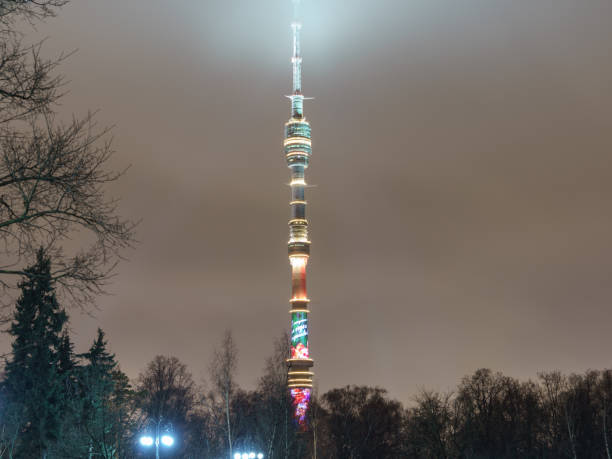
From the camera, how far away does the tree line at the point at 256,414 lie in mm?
47406

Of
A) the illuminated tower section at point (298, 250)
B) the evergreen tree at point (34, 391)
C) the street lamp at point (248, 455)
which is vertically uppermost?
the illuminated tower section at point (298, 250)

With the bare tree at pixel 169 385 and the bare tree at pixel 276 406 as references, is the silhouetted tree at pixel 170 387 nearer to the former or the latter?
the bare tree at pixel 169 385

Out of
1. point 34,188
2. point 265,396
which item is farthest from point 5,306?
point 265,396

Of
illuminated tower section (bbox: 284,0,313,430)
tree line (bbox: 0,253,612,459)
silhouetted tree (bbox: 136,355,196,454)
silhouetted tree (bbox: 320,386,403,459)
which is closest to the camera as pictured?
tree line (bbox: 0,253,612,459)

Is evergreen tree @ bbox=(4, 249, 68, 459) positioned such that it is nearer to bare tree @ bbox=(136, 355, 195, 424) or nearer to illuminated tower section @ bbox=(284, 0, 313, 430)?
bare tree @ bbox=(136, 355, 195, 424)

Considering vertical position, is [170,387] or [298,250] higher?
[298,250]

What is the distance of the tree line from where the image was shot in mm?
47406

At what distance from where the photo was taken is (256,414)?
222ft

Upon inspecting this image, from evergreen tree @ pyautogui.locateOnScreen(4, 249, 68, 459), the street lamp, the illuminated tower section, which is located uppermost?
the illuminated tower section

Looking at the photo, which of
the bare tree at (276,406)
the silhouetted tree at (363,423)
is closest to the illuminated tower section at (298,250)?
the silhouetted tree at (363,423)

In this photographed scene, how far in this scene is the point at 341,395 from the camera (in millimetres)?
110750

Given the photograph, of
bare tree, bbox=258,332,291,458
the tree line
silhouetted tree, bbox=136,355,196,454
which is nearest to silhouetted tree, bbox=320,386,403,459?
the tree line

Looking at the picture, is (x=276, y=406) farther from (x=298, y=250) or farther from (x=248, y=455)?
(x=298, y=250)

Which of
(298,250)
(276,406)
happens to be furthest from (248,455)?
(298,250)
